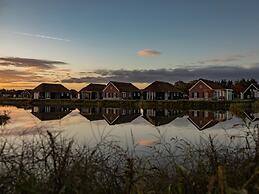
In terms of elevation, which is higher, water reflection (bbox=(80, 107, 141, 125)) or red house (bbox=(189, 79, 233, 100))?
red house (bbox=(189, 79, 233, 100))

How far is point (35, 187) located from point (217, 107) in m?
49.1

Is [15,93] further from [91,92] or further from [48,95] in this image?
[91,92]

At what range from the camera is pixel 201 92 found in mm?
65312

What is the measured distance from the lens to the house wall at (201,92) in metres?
64.4

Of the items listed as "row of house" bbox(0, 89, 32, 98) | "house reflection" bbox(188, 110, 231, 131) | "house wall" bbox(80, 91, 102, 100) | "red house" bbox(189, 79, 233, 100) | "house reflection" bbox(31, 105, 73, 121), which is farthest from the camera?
"row of house" bbox(0, 89, 32, 98)

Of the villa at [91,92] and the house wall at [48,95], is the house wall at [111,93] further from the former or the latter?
the house wall at [48,95]

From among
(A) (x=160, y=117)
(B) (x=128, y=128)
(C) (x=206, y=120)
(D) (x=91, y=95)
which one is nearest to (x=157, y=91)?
(D) (x=91, y=95)

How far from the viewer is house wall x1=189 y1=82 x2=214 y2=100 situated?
6444 cm

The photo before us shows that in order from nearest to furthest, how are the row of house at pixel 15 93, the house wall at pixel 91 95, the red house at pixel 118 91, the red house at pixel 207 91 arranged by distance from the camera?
the red house at pixel 207 91, the red house at pixel 118 91, the house wall at pixel 91 95, the row of house at pixel 15 93

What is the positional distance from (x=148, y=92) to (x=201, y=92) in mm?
10804

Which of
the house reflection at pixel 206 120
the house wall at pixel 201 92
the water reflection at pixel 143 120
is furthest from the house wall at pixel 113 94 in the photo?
the house reflection at pixel 206 120

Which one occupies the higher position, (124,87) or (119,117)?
(124,87)

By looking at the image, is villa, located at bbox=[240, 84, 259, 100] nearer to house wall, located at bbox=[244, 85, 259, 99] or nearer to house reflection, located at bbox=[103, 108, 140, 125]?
house wall, located at bbox=[244, 85, 259, 99]

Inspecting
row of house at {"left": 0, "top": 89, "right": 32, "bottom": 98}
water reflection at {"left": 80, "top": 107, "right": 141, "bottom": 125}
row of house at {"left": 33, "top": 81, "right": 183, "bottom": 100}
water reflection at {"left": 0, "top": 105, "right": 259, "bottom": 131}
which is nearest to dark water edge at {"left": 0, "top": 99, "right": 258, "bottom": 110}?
row of house at {"left": 33, "top": 81, "right": 183, "bottom": 100}
